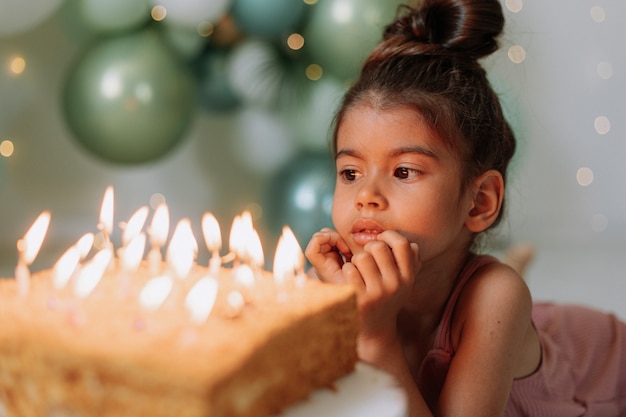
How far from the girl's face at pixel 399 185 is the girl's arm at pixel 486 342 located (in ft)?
0.34

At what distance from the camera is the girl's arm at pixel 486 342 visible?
3.61ft

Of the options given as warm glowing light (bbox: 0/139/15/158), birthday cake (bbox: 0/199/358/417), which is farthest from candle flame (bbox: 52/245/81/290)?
warm glowing light (bbox: 0/139/15/158)

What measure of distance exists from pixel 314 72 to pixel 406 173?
127 cm

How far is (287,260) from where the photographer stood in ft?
2.84

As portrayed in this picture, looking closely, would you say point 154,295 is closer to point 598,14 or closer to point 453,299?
point 453,299

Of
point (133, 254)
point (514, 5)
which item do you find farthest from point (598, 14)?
point (133, 254)

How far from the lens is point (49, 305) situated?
2.48ft

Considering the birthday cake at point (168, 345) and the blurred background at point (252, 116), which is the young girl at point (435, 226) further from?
the blurred background at point (252, 116)

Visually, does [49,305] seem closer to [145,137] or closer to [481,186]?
[481,186]

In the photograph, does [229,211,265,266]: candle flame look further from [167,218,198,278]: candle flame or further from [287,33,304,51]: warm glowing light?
[287,33,304,51]: warm glowing light

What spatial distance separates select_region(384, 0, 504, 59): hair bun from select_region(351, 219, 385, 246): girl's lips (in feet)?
1.17

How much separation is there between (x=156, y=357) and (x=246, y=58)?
1.88 m

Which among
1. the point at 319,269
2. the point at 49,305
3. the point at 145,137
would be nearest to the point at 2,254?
the point at 145,137

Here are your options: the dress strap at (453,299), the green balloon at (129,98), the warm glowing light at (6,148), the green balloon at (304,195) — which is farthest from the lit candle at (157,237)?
the warm glowing light at (6,148)
